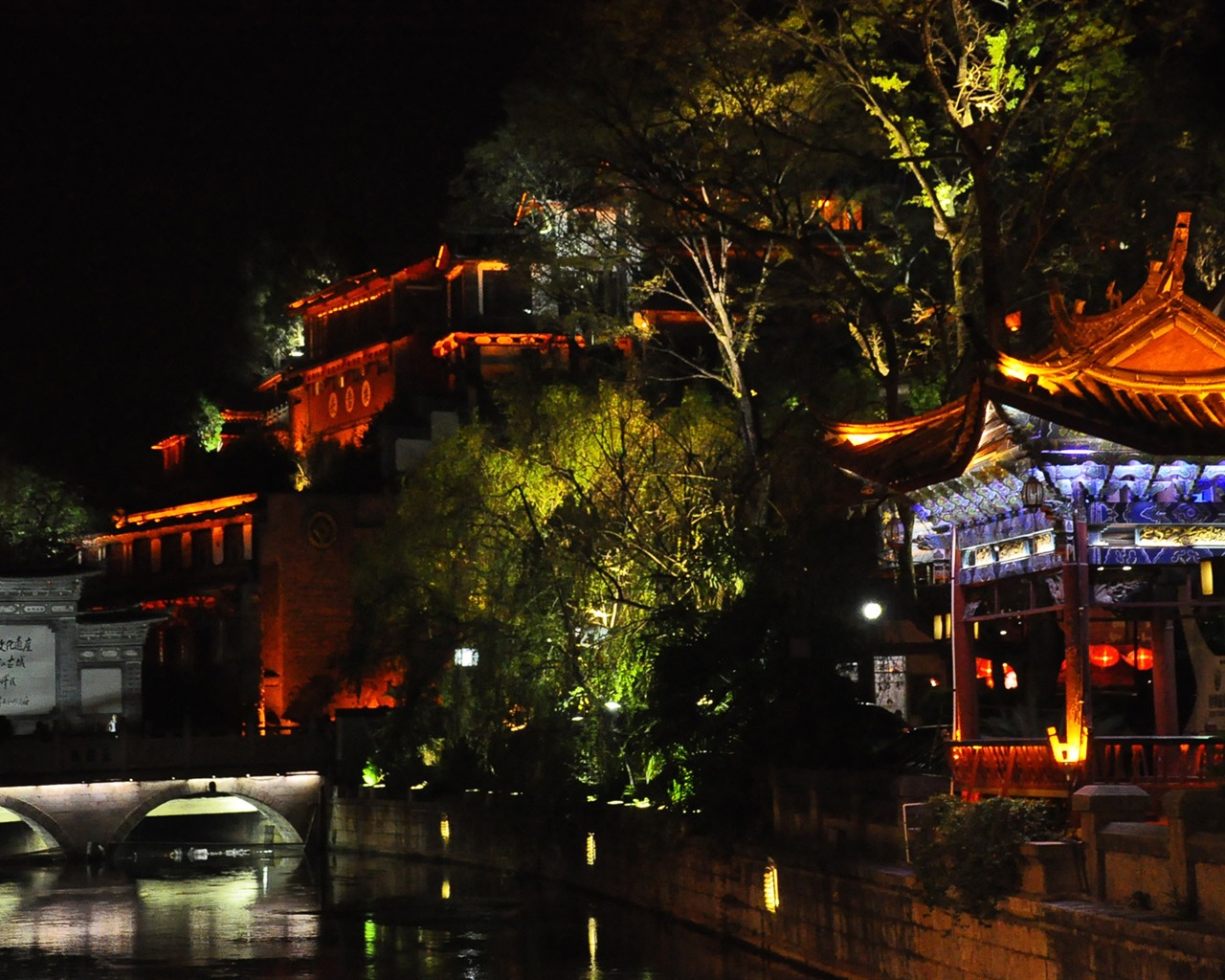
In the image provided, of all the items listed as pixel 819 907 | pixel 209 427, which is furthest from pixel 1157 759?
pixel 209 427

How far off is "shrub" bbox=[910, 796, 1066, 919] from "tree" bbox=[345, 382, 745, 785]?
8.43m

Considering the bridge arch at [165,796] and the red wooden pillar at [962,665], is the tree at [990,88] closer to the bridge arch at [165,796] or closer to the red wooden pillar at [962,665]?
the red wooden pillar at [962,665]

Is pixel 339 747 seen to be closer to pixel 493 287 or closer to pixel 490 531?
pixel 490 531

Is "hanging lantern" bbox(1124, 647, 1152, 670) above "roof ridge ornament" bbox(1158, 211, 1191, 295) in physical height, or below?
below

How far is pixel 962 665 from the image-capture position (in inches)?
695

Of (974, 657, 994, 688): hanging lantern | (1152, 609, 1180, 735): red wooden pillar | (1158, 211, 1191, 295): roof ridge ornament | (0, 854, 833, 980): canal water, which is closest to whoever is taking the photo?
(1158, 211, 1191, 295): roof ridge ornament

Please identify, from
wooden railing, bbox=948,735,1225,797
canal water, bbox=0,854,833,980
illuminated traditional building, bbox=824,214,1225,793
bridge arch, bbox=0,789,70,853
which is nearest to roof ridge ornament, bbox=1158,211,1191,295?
illuminated traditional building, bbox=824,214,1225,793

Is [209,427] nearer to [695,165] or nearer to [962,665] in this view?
[695,165]

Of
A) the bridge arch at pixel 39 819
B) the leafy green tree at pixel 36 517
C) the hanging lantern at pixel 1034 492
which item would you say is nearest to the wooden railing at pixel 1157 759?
the hanging lantern at pixel 1034 492

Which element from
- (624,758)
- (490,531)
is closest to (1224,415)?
(624,758)

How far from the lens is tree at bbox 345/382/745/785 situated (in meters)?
26.0

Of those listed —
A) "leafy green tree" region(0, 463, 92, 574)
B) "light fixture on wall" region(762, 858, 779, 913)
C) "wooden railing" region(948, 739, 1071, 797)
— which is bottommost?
"light fixture on wall" region(762, 858, 779, 913)

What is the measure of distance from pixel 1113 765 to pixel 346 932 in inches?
520

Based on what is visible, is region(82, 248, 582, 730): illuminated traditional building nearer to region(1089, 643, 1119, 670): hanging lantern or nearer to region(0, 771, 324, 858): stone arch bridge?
region(0, 771, 324, 858): stone arch bridge
